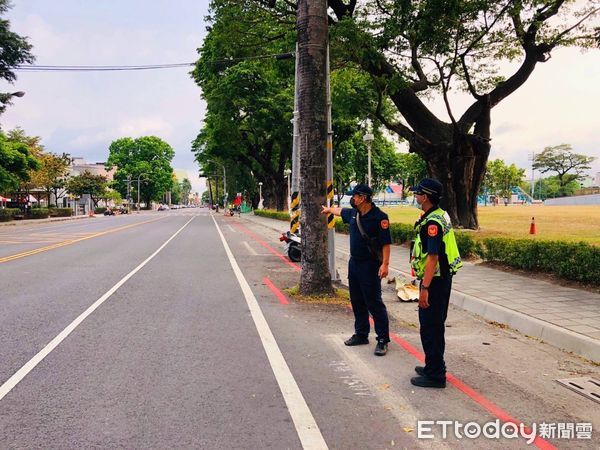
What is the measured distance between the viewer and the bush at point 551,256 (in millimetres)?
8445

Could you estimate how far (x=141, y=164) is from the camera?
103m

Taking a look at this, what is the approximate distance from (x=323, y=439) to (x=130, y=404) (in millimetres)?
1615

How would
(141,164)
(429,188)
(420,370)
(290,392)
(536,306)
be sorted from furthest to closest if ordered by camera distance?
(141,164), (536,306), (420,370), (429,188), (290,392)

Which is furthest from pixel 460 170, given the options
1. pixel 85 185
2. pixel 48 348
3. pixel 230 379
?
pixel 85 185

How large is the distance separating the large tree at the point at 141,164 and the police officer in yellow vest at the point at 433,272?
101 m

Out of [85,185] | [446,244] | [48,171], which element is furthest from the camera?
[85,185]

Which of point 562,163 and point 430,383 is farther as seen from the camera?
point 562,163

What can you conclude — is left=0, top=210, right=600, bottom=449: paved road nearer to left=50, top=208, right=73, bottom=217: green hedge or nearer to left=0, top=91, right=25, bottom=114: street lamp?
left=0, top=91, right=25, bottom=114: street lamp

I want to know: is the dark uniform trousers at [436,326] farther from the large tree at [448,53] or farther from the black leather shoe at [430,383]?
the large tree at [448,53]

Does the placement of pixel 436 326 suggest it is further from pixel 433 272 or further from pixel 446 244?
pixel 446 244

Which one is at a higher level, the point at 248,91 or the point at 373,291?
the point at 248,91

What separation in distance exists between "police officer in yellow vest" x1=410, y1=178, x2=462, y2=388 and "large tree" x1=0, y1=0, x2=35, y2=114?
112ft

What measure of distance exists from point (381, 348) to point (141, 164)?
10401cm

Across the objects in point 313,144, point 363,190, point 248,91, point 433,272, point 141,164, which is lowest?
point 433,272
